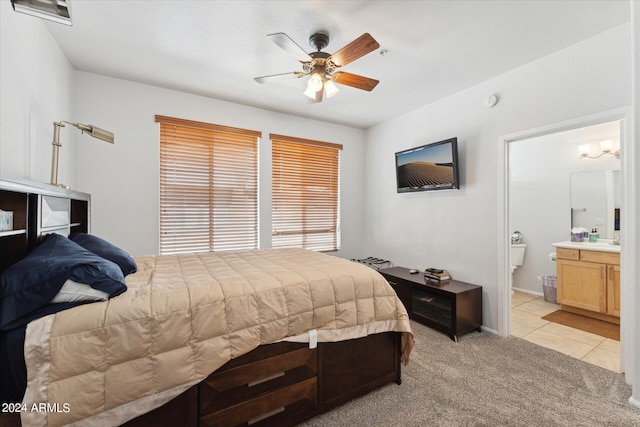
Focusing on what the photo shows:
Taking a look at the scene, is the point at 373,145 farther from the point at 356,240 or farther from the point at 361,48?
the point at 361,48

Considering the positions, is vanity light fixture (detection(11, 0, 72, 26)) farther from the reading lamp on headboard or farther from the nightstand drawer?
the nightstand drawer

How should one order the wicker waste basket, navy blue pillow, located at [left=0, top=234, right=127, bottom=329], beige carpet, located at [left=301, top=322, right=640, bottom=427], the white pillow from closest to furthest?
navy blue pillow, located at [left=0, top=234, right=127, bottom=329], the white pillow, beige carpet, located at [left=301, top=322, right=640, bottom=427], the wicker waste basket

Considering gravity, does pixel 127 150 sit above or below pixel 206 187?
above

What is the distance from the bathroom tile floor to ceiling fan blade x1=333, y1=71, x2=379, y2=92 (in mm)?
2974

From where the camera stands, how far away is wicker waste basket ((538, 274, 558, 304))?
3.93 meters

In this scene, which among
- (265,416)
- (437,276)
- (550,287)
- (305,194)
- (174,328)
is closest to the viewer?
(174,328)

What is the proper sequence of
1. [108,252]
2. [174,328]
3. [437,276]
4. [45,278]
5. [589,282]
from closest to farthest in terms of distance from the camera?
1. [45,278]
2. [174,328]
3. [108,252]
4. [437,276]
5. [589,282]

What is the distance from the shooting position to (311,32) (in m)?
2.20

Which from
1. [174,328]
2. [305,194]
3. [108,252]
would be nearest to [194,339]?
[174,328]

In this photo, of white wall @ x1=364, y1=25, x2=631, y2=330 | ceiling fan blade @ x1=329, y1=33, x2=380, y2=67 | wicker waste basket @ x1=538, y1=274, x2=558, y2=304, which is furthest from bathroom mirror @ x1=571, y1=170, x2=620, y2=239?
ceiling fan blade @ x1=329, y1=33, x2=380, y2=67

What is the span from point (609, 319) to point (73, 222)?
→ 18.7 ft

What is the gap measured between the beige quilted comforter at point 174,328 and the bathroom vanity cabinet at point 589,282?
290 centimetres

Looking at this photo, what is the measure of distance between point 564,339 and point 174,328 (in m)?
3.61

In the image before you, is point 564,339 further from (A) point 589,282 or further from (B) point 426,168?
(B) point 426,168
